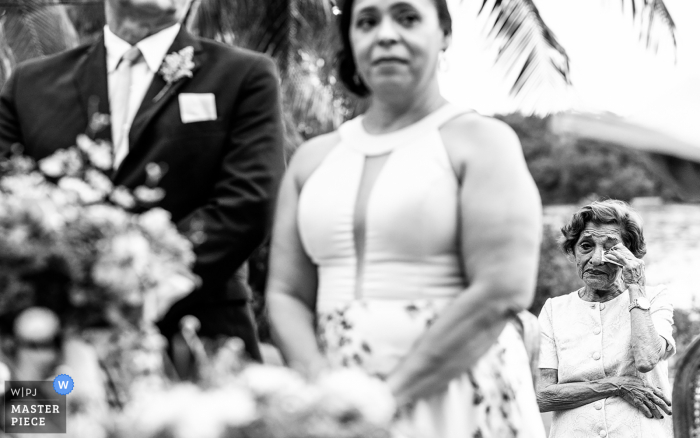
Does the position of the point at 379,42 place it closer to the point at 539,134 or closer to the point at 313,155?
the point at 313,155

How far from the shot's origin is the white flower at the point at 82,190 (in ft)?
6.23

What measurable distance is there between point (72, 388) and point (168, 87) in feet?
4.39

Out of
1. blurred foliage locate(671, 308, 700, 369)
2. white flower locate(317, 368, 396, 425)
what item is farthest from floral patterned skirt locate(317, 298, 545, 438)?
blurred foliage locate(671, 308, 700, 369)

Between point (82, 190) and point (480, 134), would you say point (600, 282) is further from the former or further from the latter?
point (82, 190)

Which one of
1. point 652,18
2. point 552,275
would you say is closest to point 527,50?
point 652,18

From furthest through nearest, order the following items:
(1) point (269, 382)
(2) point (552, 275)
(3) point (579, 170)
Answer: (3) point (579, 170) < (2) point (552, 275) < (1) point (269, 382)

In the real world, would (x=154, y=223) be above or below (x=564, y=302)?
above

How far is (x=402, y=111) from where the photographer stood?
249 centimetres

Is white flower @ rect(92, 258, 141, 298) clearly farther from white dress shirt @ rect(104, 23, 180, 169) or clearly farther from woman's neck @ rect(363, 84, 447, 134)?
white dress shirt @ rect(104, 23, 180, 169)

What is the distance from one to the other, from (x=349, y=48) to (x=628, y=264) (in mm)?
1859

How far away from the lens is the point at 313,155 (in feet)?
8.56

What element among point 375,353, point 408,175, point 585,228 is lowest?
point 585,228

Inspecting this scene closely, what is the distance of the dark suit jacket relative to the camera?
2770mm

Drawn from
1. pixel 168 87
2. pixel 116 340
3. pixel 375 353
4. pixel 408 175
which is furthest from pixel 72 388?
pixel 168 87
